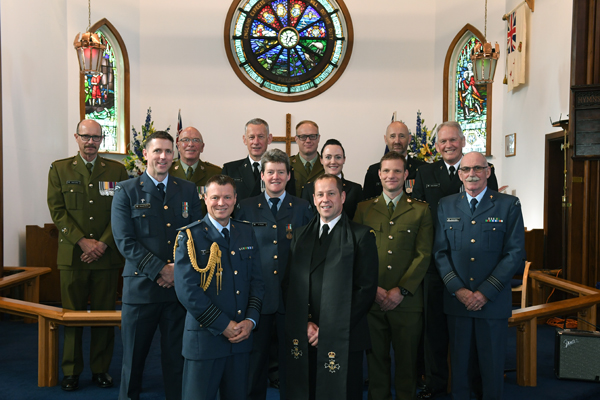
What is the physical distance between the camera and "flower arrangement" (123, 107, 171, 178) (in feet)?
22.2

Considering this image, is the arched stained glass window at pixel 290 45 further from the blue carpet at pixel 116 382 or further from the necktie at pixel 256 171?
the blue carpet at pixel 116 382

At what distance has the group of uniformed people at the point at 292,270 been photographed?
2410 mm

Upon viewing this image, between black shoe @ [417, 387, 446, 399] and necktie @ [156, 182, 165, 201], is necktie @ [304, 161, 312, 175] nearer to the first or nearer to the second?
necktie @ [156, 182, 165, 201]

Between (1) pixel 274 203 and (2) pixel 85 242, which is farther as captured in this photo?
(2) pixel 85 242

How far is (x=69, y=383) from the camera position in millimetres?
3256

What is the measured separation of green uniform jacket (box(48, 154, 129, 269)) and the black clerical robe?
1.43 metres

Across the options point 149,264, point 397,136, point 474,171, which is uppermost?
point 397,136

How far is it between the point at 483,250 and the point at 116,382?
2424mm

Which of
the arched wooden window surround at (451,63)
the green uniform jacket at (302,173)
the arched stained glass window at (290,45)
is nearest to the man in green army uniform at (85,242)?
the green uniform jacket at (302,173)

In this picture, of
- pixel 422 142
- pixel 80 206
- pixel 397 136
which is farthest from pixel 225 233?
pixel 422 142

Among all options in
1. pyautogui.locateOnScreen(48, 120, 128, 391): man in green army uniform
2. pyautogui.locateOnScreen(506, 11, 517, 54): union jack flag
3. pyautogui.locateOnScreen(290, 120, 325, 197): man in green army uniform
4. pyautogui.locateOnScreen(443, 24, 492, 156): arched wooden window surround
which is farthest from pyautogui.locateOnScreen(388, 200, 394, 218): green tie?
pyautogui.locateOnScreen(443, 24, 492, 156): arched wooden window surround

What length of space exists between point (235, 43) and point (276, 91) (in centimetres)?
102

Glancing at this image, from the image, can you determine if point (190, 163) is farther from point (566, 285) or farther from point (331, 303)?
point (566, 285)

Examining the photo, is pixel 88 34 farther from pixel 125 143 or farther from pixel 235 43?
pixel 235 43
